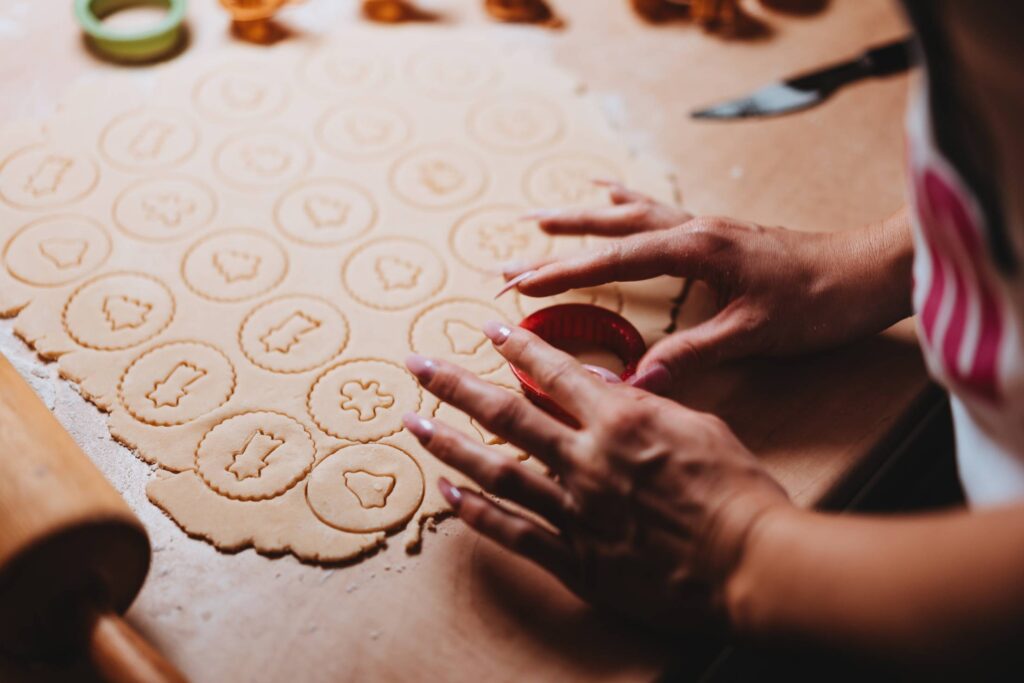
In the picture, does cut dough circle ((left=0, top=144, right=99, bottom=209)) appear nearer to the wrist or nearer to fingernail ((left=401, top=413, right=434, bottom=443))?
Answer: fingernail ((left=401, top=413, right=434, bottom=443))

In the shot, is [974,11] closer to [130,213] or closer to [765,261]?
[765,261]

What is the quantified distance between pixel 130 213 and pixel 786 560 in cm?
102

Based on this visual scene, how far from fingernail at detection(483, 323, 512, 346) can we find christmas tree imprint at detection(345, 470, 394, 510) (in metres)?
0.20

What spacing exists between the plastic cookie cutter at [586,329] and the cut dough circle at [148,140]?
2.13 ft

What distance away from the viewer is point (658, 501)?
80cm

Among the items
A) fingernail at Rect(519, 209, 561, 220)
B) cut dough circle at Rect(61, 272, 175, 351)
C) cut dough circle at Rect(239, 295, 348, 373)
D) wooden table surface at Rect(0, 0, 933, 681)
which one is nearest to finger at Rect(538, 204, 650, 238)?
fingernail at Rect(519, 209, 561, 220)

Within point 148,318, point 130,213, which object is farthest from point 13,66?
point 148,318

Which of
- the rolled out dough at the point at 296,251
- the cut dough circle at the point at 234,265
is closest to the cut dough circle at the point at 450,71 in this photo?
the rolled out dough at the point at 296,251

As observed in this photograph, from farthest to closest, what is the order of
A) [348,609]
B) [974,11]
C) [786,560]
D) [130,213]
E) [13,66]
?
[13,66] → [130,213] → [348,609] → [786,560] → [974,11]

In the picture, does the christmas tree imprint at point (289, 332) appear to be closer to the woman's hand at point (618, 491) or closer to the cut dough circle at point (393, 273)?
the cut dough circle at point (393, 273)

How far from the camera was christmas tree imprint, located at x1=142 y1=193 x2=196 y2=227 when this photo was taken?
1229mm

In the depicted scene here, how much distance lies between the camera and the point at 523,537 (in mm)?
830

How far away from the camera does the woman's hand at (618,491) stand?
2.56ft

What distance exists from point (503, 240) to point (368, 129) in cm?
34
